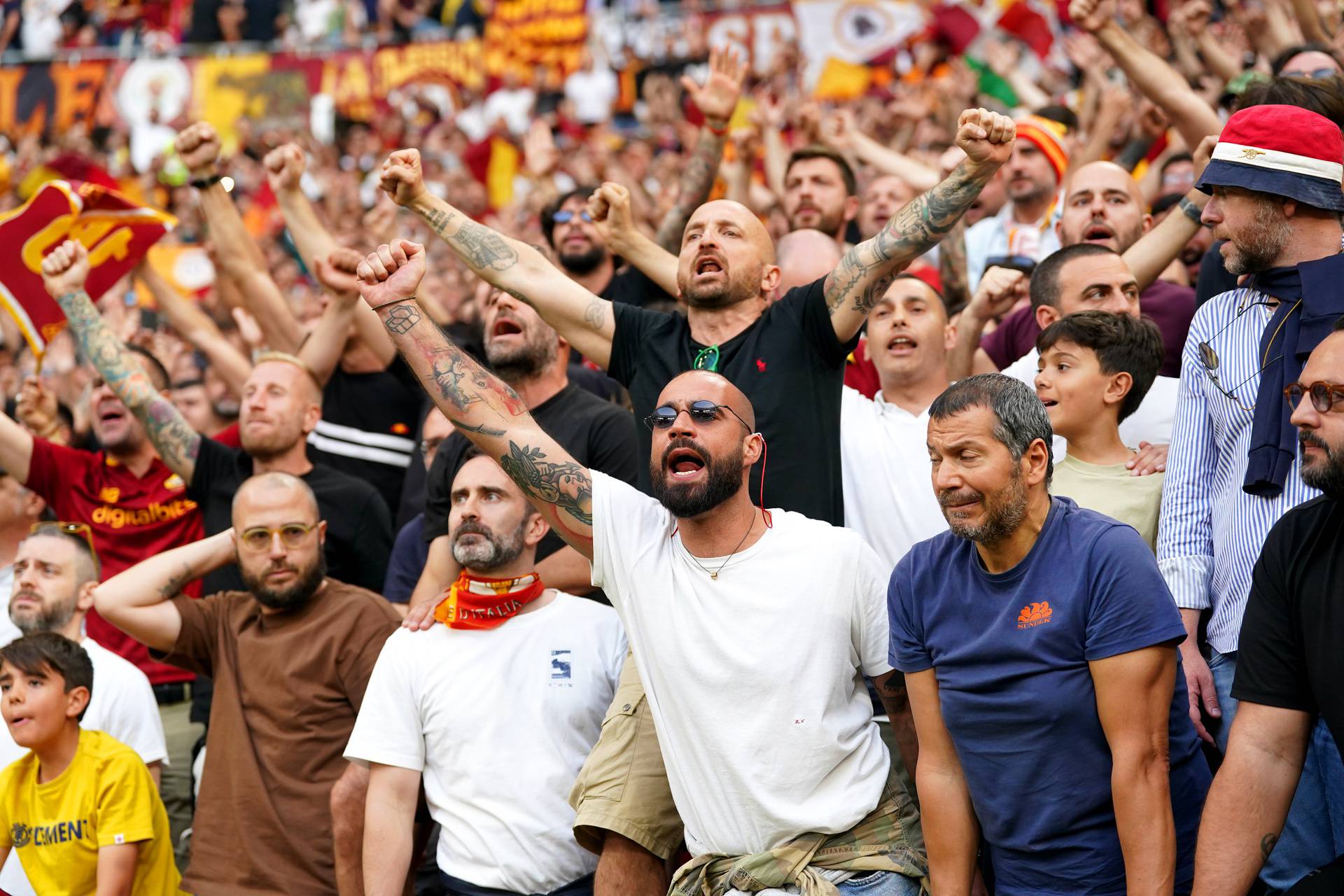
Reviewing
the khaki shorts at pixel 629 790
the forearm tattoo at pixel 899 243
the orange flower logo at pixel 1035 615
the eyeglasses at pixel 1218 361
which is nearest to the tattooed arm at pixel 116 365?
the khaki shorts at pixel 629 790

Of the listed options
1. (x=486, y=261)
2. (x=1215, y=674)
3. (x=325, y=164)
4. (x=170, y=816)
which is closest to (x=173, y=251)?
(x=325, y=164)

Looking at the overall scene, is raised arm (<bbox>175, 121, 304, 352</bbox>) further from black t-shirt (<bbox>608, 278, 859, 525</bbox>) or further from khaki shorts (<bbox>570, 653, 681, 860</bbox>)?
khaki shorts (<bbox>570, 653, 681, 860</bbox>)

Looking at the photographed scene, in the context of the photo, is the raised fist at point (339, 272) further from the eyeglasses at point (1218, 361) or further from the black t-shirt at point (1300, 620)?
the black t-shirt at point (1300, 620)

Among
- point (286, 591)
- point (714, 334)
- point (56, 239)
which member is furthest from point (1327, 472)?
point (56, 239)

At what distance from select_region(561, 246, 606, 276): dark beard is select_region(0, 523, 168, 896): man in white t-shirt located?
253cm

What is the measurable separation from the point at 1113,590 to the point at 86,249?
223 inches

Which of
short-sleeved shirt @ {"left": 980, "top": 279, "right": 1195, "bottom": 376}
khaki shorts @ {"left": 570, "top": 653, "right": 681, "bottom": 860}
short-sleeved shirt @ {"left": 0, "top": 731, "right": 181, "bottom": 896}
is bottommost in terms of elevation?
short-sleeved shirt @ {"left": 0, "top": 731, "right": 181, "bottom": 896}

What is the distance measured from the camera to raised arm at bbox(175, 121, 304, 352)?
7.13m

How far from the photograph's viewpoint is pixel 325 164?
654 inches

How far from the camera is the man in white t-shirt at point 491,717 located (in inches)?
191

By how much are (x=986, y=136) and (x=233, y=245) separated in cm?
461

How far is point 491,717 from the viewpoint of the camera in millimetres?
4949

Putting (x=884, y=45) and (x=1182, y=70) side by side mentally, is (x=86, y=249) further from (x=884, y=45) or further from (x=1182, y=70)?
(x=884, y=45)

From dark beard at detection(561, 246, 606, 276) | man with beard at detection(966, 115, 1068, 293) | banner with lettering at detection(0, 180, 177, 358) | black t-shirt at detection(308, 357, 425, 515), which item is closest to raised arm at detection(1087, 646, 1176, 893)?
man with beard at detection(966, 115, 1068, 293)
